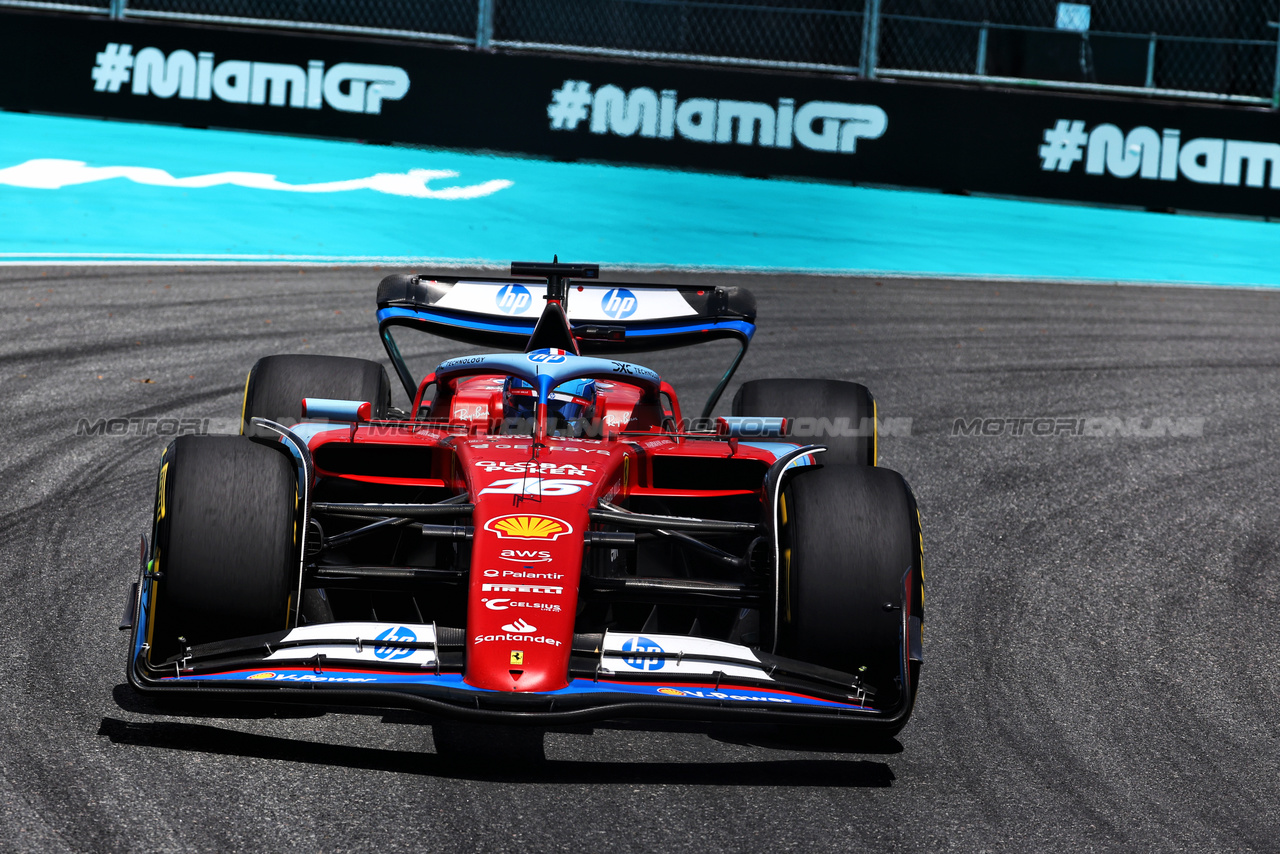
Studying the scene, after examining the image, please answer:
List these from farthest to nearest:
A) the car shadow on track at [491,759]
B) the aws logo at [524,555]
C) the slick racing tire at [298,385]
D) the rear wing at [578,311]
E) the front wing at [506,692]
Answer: the rear wing at [578,311] < the slick racing tire at [298,385] < the aws logo at [524,555] < the car shadow on track at [491,759] < the front wing at [506,692]

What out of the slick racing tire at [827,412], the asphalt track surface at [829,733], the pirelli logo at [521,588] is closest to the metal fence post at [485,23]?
the asphalt track surface at [829,733]

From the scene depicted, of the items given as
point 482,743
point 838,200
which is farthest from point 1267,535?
point 838,200

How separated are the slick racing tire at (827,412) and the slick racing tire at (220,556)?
8.07 ft

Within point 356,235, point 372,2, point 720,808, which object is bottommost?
point 720,808

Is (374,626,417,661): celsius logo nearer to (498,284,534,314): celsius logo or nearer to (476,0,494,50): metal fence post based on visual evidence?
(498,284,534,314): celsius logo

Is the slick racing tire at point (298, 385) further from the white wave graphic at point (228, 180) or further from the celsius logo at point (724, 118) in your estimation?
the celsius logo at point (724, 118)

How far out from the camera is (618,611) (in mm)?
4957

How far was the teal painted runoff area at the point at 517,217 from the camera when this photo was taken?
13414 mm

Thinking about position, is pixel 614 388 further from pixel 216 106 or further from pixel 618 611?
pixel 216 106

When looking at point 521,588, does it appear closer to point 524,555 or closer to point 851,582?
point 524,555

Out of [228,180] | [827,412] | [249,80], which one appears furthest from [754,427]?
[249,80]

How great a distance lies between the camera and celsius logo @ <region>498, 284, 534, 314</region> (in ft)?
21.2

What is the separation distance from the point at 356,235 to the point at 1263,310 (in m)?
8.50

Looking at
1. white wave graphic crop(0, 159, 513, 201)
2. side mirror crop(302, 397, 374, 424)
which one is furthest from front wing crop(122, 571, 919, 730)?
white wave graphic crop(0, 159, 513, 201)
